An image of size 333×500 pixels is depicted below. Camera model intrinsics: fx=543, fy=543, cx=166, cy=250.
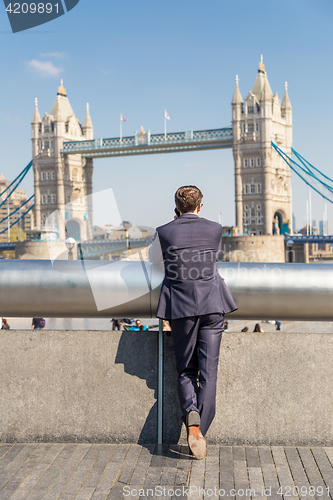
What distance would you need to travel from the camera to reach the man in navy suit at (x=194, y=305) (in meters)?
1.96

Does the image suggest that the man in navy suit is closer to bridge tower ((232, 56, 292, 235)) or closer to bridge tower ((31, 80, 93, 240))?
bridge tower ((232, 56, 292, 235))

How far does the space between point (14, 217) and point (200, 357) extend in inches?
3264

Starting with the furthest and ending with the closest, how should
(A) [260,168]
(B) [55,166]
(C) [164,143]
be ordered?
(B) [55,166]
(A) [260,168]
(C) [164,143]

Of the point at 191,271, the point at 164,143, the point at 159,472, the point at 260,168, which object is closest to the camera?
the point at 159,472

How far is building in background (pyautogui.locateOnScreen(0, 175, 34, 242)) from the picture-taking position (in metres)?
76.4

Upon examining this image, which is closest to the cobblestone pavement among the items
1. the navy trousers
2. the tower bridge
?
the navy trousers

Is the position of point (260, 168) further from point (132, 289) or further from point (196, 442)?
point (196, 442)

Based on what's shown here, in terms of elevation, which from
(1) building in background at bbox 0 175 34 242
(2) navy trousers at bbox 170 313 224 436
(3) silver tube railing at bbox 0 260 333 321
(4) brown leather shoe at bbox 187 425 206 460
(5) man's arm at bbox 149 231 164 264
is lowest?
(4) brown leather shoe at bbox 187 425 206 460

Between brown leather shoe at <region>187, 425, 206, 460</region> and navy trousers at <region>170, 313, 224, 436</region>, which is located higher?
navy trousers at <region>170, 313, 224, 436</region>

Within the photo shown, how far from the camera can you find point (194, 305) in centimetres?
195

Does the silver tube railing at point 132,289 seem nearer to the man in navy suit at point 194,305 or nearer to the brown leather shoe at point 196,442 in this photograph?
the man in navy suit at point 194,305

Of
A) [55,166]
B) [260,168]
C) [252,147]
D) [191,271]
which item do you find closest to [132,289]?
[191,271]

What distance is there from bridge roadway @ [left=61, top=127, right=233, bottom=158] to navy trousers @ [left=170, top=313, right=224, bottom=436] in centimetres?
5024

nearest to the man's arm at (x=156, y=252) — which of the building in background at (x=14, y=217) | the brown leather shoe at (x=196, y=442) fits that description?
the brown leather shoe at (x=196, y=442)
